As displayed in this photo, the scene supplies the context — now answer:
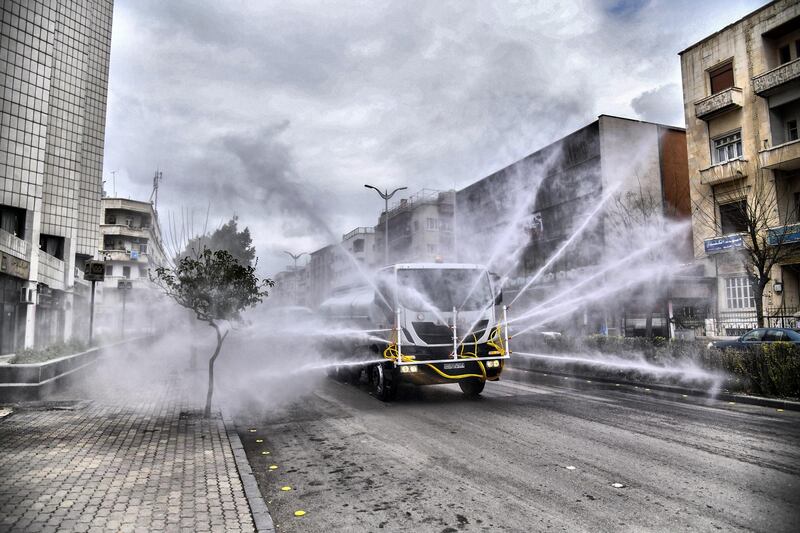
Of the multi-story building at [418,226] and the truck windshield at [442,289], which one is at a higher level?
the multi-story building at [418,226]

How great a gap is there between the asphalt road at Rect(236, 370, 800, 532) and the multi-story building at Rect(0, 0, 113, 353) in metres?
17.2

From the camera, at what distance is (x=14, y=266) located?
63.0 feet

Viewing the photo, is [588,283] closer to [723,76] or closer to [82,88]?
[723,76]

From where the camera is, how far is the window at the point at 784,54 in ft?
78.0

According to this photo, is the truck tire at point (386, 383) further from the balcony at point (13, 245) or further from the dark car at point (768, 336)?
the balcony at point (13, 245)

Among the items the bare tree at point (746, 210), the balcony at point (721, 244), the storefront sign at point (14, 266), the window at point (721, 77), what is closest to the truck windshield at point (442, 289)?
the bare tree at point (746, 210)

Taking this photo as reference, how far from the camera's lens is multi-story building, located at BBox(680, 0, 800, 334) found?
22531mm

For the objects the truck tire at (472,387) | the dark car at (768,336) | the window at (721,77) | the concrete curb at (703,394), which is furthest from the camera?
the window at (721,77)

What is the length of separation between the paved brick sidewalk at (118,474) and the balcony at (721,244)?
2429 cm

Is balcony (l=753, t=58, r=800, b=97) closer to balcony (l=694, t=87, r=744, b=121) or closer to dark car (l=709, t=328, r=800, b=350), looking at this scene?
balcony (l=694, t=87, r=744, b=121)

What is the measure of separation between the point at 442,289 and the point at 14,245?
59.8ft

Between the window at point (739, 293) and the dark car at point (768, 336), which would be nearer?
the dark car at point (768, 336)

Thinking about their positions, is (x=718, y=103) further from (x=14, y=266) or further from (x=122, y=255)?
(x=122, y=255)

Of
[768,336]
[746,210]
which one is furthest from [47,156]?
[746,210]
